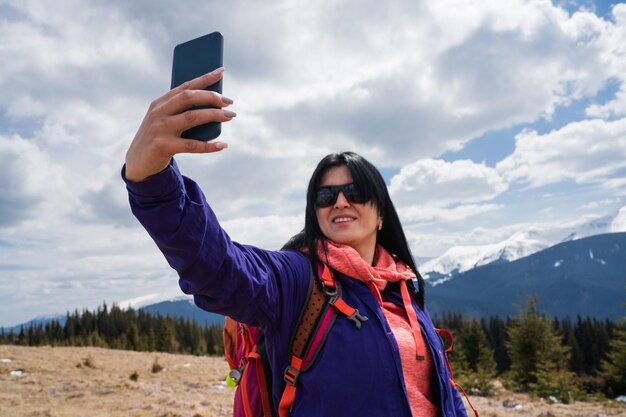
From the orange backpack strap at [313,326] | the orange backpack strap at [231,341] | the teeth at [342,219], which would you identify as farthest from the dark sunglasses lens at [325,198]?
the orange backpack strap at [231,341]

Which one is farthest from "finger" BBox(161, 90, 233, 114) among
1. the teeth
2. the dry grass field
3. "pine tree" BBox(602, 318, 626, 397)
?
"pine tree" BBox(602, 318, 626, 397)

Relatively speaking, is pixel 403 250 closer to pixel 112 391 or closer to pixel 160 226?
pixel 160 226

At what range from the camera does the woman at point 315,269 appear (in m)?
1.36

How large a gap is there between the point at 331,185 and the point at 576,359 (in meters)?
68.0

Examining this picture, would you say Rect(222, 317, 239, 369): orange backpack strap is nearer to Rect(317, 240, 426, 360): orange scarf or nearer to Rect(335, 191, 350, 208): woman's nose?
Rect(317, 240, 426, 360): orange scarf

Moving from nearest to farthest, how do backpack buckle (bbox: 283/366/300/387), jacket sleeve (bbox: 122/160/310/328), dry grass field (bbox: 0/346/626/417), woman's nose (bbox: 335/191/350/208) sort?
jacket sleeve (bbox: 122/160/310/328) → backpack buckle (bbox: 283/366/300/387) → woman's nose (bbox: 335/191/350/208) → dry grass field (bbox: 0/346/626/417)

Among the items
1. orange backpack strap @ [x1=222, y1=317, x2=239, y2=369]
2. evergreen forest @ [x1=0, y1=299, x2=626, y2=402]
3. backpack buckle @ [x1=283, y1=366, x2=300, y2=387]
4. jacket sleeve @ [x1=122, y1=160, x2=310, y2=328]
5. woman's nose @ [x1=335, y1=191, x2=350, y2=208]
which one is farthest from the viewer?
evergreen forest @ [x1=0, y1=299, x2=626, y2=402]

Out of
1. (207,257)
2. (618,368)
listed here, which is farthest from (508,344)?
(207,257)

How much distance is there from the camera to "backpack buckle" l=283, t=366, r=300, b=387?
195cm

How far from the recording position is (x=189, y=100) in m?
1.30

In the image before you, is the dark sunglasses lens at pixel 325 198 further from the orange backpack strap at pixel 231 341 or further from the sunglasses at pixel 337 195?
the orange backpack strap at pixel 231 341

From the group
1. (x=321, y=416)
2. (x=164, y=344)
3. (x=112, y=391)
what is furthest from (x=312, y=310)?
(x=164, y=344)

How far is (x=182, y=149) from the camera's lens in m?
1.32

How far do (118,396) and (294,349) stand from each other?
12.4m
